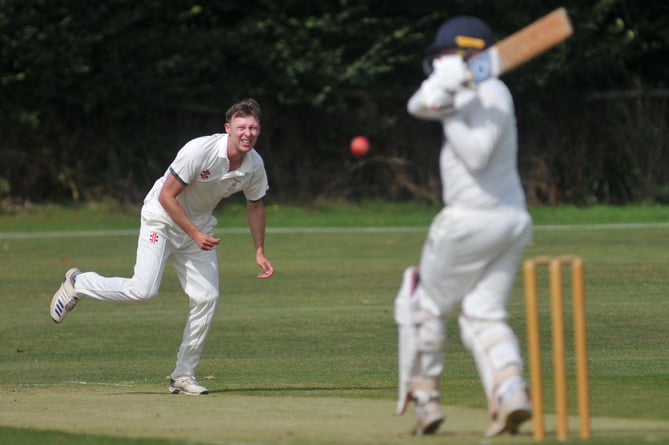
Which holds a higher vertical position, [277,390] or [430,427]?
[430,427]

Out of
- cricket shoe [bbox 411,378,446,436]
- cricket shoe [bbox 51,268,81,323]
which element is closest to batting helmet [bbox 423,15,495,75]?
cricket shoe [bbox 411,378,446,436]

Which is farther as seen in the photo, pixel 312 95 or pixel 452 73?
pixel 312 95

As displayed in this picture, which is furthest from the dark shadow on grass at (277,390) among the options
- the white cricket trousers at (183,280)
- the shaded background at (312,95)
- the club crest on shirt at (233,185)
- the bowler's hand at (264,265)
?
the shaded background at (312,95)

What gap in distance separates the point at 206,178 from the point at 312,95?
19.4m

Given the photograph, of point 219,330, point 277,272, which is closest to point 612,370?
point 219,330

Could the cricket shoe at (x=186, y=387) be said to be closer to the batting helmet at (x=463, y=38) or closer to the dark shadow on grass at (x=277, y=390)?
the dark shadow on grass at (x=277, y=390)

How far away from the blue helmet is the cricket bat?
0.41ft

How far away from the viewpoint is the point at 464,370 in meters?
9.40

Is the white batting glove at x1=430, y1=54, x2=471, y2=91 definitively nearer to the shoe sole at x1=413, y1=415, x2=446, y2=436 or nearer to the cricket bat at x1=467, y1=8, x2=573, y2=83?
the cricket bat at x1=467, y1=8, x2=573, y2=83

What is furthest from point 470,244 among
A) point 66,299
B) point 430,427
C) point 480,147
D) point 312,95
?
point 312,95

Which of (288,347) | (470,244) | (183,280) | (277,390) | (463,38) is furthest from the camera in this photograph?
(288,347)

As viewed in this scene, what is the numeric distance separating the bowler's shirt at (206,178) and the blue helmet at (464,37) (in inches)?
108

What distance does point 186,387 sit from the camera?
27.1 feet

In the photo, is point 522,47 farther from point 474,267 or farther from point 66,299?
point 66,299
